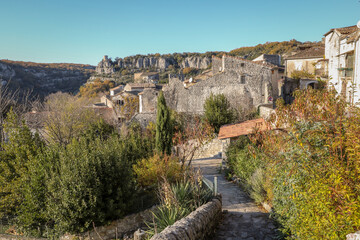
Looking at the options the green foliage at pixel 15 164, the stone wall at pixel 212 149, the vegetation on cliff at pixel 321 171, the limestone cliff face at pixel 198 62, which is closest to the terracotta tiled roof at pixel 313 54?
the stone wall at pixel 212 149

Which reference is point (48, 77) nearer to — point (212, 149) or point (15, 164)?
point (212, 149)

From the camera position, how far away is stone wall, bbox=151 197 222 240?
4472 mm

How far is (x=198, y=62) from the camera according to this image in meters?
88.6

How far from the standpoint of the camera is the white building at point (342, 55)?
1589 centimetres

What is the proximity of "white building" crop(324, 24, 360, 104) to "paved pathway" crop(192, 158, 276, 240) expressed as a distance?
9.98m

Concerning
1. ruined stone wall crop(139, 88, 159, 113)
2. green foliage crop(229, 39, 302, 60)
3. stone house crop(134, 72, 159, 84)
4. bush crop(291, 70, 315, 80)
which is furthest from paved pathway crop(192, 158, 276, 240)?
stone house crop(134, 72, 159, 84)

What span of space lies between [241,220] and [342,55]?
1846 centimetres

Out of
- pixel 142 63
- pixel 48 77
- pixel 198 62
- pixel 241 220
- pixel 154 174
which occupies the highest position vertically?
pixel 142 63

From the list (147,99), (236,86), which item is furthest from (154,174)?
(147,99)

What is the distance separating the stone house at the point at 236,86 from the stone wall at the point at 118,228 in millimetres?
16021

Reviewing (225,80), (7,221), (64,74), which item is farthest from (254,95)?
(64,74)

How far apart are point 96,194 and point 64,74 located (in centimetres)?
8009

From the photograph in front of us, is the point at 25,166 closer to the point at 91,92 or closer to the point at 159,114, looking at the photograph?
the point at 159,114

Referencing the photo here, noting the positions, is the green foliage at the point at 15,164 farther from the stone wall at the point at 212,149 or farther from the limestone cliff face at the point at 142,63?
the limestone cliff face at the point at 142,63
